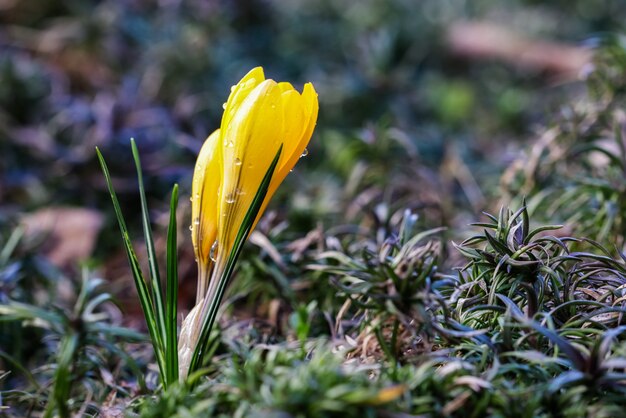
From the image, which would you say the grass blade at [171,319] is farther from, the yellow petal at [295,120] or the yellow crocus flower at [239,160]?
the yellow petal at [295,120]

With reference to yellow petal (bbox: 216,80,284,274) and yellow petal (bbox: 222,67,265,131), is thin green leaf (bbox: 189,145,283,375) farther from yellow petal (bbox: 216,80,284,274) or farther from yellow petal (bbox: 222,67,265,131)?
yellow petal (bbox: 222,67,265,131)

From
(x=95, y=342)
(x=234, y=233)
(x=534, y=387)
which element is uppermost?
(x=234, y=233)

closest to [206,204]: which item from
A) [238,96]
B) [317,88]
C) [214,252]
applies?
[214,252]

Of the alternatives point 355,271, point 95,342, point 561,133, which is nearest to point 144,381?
point 95,342

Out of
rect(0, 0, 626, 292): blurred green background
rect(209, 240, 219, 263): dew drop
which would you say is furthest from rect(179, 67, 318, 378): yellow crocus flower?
rect(0, 0, 626, 292): blurred green background

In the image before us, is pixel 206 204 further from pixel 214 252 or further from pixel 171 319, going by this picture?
pixel 171 319

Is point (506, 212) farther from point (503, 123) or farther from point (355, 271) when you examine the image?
point (503, 123)

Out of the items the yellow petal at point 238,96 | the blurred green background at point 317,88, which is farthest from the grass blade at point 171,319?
the blurred green background at point 317,88

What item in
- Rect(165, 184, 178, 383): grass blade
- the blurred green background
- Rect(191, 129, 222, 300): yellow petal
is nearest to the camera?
Rect(165, 184, 178, 383): grass blade
